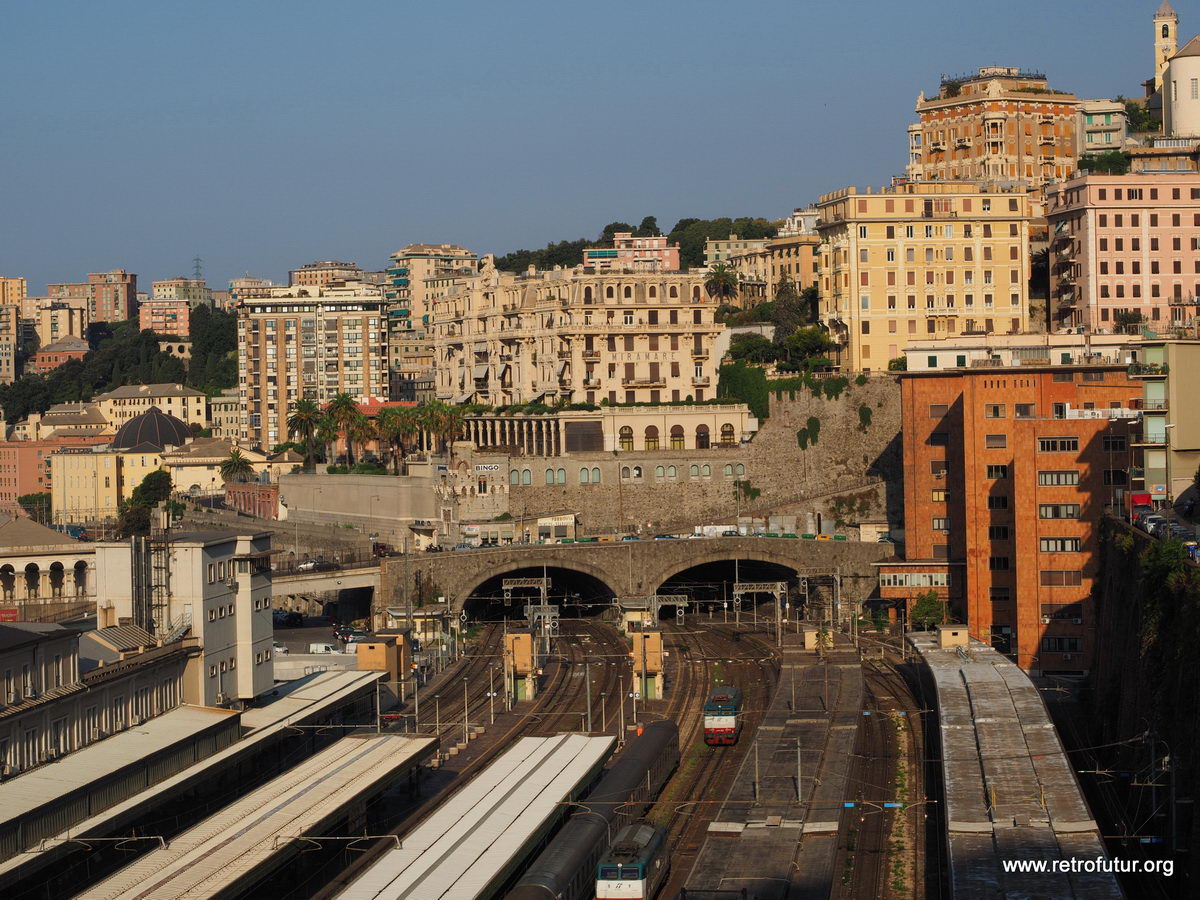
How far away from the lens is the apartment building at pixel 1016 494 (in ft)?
330

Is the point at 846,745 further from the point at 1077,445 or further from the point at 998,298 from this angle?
the point at 998,298

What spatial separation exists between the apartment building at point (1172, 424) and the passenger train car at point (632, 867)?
42.7 meters

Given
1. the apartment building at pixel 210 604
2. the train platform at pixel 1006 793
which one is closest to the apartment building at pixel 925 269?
the train platform at pixel 1006 793

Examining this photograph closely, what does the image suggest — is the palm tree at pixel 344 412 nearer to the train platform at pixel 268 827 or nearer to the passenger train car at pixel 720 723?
the passenger train car at pixel 720 723

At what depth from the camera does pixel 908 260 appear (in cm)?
14300

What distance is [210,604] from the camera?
74.4 metres

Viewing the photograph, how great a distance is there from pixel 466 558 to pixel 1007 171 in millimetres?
69780

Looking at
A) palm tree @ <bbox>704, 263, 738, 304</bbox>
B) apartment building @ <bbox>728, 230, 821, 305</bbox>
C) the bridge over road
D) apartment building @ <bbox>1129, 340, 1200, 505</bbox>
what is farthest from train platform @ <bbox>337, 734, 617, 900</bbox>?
palm tree @ <bbox>704, 263, 738, 304</bbox>

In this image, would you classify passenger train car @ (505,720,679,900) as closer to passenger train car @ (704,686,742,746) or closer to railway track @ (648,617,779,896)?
railway track @ (648,617,779,896)

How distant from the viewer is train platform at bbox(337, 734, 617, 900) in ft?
183

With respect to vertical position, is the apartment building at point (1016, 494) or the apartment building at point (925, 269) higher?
the apartment building at point (925, 269)

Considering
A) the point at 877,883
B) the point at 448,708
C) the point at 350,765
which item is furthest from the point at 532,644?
the point at 877,883

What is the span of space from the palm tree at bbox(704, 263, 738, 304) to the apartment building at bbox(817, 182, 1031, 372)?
2948 centimetres

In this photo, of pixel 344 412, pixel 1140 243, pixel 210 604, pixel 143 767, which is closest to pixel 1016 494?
pixel 1140 243
